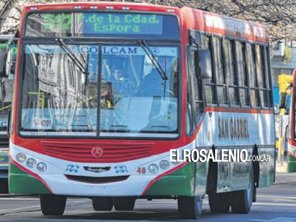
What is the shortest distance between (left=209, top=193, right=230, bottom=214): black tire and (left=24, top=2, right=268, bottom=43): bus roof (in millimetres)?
2661

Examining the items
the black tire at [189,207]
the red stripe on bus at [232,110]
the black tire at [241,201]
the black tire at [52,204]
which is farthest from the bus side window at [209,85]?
the black tire at [52,204]

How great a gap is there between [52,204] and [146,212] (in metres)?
2.38

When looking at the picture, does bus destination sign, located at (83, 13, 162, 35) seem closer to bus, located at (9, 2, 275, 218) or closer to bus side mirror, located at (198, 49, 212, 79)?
bus, located at (9, 2, 275, 218)

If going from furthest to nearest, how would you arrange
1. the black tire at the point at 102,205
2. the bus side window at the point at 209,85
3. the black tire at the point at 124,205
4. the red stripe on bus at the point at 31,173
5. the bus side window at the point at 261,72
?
the bus side window at the point at 261,72 < the black tire at the point at 102,205 < the black tire at the point at 124,205 < the bus side window at the point at 209,85 < the red stripe on bus at the point at 31,173

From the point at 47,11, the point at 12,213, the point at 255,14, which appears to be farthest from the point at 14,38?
the point at 255,14

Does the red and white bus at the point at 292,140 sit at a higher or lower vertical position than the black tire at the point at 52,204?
higher

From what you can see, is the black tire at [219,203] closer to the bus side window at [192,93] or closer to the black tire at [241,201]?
the black tire at [241,201]

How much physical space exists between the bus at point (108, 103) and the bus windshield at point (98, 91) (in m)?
0.01

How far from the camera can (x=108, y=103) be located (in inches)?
663

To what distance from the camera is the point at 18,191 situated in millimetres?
16906

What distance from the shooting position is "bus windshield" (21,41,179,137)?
16750 mm

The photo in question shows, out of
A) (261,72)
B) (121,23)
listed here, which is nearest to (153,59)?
(121,23)

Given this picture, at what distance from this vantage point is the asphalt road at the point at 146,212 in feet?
60.1

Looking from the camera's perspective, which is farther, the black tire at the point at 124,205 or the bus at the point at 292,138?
the bus at the point at 292,138
